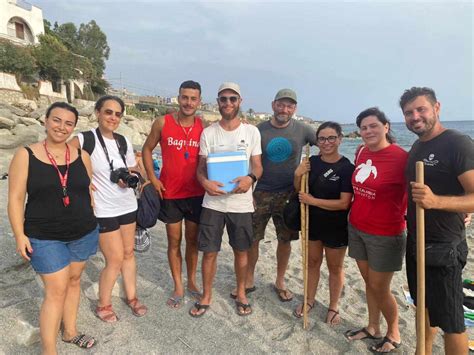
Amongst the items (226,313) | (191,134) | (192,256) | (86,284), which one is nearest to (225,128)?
(191,134)

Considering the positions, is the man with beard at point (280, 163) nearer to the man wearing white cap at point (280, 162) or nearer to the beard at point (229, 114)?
the man wearing white cap at point (280, 162)

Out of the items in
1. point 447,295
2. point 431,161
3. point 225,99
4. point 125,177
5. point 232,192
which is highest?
point 225,99

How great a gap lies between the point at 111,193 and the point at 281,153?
2161 mm

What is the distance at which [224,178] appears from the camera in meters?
3.39

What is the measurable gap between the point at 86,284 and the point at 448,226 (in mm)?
4374

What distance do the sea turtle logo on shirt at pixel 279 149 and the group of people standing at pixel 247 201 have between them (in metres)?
0.02

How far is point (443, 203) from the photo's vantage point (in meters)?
2.27

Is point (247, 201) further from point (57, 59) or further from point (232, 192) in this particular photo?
point (57, 59)

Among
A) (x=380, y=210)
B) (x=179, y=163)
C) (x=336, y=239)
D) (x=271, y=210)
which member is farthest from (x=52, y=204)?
(x=380, y=210)

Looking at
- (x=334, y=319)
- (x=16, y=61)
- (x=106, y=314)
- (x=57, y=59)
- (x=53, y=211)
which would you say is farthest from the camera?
(x=57, y=59)

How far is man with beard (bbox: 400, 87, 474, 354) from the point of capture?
2.27 metres

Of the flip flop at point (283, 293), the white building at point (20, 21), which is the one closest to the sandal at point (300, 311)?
the flip flop at point (283, 293)

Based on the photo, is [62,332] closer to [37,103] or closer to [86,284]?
[86,284]

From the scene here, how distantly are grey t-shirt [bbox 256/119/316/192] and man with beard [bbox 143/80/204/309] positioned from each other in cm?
91
